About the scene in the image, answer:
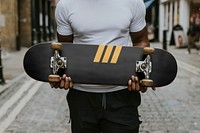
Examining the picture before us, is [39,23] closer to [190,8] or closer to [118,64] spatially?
[190,8]

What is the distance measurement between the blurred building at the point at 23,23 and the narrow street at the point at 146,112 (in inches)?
241

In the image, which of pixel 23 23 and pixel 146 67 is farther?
pixel 23 23

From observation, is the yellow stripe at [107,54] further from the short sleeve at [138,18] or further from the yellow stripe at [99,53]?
the short sleeve at [138,18]

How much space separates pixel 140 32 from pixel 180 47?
24156 millimetres

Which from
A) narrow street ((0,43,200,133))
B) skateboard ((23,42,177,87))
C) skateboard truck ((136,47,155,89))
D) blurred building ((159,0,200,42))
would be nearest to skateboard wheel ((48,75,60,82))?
skateboard ((23,42,177,87))

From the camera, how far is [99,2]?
267 centimetres

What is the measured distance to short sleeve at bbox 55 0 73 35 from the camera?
2.73 m

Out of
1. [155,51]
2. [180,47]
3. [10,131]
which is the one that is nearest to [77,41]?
[155,51]

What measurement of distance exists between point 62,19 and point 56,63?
Answer: 0.33m

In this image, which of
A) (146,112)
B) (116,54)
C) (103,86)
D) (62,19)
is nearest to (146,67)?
(116,54)

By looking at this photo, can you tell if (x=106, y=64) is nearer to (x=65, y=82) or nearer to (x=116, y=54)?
(x=116, y=54)

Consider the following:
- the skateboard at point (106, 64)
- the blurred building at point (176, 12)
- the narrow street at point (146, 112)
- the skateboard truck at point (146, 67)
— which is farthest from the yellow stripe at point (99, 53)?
the blurred building at point (176, 12)

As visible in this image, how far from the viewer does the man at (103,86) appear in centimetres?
267

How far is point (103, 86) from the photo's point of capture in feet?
8.77
